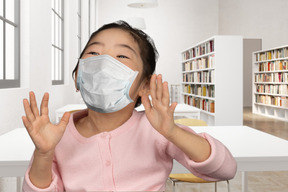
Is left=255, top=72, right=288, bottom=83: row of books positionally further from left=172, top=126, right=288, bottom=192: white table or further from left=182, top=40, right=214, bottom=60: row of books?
left=172, top=126, right=288, bottom=192: white table

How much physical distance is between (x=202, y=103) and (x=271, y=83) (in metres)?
2.55

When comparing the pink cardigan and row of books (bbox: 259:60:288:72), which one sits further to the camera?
row of books (bbox: 259:60:288:72)

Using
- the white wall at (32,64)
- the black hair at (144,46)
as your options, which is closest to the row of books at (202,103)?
the white wall at (32,64)

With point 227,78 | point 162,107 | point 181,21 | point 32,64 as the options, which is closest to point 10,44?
point 32,64

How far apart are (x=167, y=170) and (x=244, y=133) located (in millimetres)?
1224

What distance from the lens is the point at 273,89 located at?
895cm

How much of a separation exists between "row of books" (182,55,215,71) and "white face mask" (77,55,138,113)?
5.85 metres

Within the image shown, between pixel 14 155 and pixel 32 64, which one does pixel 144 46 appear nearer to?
pixel 14 155

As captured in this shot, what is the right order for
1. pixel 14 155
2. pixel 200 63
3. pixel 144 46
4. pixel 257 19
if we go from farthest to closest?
pixel 257 19 → pixel 200 63 → pixel 14 155 → pixel 144 46

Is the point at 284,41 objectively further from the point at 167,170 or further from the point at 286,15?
the point at 167,170

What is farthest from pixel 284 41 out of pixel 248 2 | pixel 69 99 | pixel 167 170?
pixel 167 170

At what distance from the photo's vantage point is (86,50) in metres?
0.96

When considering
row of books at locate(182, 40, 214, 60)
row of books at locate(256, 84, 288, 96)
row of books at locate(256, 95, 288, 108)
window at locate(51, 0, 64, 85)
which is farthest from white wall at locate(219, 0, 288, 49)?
window at locate(51, 0, 64, 85)

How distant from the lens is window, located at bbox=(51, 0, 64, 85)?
15.2 ft
